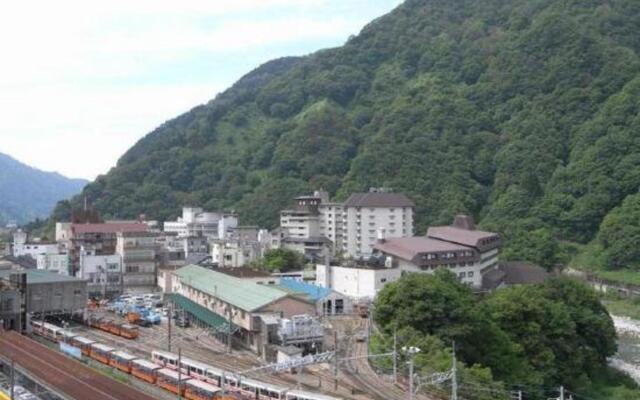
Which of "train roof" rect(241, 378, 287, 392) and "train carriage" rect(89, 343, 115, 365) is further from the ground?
"train roof" rect(241, 378, 287, 392)

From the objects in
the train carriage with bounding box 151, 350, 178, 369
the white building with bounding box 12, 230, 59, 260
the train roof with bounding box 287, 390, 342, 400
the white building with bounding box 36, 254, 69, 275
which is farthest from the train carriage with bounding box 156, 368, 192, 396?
the white building with bounding box 12, 230, 59, 260

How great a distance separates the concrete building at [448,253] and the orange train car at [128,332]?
720 inches

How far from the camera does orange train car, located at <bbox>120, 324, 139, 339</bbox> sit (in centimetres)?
3804

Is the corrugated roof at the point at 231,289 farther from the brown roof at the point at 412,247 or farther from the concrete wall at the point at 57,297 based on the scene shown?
the brown roof at the point at 412,247

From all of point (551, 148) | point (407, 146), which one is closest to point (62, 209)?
point (407, 146)

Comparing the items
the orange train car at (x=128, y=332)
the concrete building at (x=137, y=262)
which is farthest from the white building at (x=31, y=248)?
the orange train car at (x=128, y=332)

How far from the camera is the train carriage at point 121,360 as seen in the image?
99.1 ft

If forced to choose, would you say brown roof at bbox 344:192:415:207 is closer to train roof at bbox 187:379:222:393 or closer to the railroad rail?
the railroad rail

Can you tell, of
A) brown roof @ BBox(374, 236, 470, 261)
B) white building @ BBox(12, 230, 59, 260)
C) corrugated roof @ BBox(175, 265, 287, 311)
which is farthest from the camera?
white building @ BBox(12, 230, 59, 260)

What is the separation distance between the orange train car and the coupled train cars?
3.57 meters

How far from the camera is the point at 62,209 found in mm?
95438

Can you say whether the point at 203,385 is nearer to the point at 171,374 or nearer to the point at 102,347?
the point at 171,374

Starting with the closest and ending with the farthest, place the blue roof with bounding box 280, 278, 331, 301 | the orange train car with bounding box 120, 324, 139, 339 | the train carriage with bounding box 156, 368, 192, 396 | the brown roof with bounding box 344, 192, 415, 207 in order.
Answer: the train carriage with bounding box 156, 368, 192, 396 → the orange train car with bounding box 120, 324, 139, 339 → the blue roof with bounding box 280, 278, 331, 301 → the brown roof with bounding box 344, 192, 415, 207

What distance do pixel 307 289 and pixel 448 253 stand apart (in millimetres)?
12800
